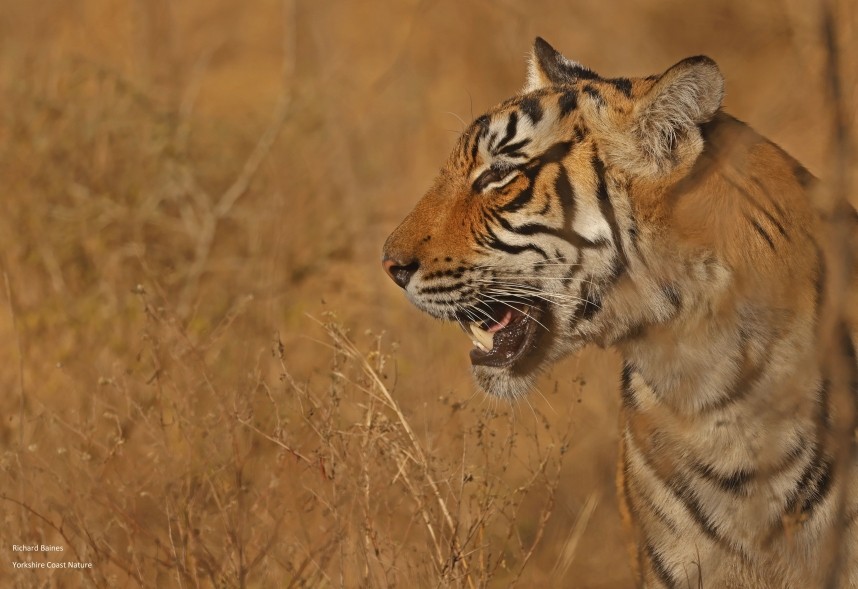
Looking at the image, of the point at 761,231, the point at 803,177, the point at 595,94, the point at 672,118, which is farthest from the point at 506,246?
the point at 803,177

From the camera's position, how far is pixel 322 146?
6.61 meters

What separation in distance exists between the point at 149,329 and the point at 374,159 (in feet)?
11.7

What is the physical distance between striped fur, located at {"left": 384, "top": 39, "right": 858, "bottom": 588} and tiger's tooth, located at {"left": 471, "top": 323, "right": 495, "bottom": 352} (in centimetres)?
3

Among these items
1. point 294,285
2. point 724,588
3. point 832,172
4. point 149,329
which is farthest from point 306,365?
point 832,172

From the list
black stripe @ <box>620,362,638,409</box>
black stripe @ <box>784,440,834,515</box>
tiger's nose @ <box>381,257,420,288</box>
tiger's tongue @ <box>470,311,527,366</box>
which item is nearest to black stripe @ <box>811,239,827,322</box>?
black stripe @ <box>784,440,834,515</box>

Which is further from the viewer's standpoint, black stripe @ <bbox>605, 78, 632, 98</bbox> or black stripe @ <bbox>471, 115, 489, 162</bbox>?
black stripe @ <bbox>471, 115, 489, 162</bbox>

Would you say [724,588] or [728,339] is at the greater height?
[728,339]

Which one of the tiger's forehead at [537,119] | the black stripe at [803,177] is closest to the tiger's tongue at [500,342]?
the tiger's forehead at [537,119]

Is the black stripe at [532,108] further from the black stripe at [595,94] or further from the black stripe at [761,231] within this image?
the black stripe at [761,231]

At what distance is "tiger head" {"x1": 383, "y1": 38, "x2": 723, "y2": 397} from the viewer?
292 centimetres

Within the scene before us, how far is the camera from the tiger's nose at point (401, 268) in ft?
10.4

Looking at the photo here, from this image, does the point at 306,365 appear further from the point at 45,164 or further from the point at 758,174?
the point at 758,174

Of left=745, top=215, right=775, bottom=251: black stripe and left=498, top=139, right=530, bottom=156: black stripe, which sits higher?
left=745, top=215, right=775, bottom=251: black stripe

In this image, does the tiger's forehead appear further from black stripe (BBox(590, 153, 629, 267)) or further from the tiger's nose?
the tiger's nose
